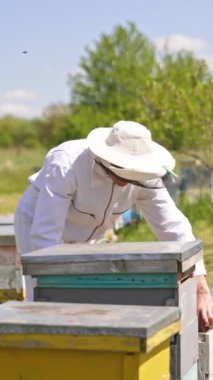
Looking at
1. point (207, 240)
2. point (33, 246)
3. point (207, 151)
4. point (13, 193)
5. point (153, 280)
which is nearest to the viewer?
point (153, 280)

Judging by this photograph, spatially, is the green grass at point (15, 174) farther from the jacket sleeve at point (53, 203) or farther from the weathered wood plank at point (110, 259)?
the weathered wood plank at point (110, 259)

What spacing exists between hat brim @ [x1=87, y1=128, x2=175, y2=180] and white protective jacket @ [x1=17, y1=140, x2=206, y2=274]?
0.09 meters

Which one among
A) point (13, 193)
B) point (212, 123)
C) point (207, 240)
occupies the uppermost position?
point (212, 123)

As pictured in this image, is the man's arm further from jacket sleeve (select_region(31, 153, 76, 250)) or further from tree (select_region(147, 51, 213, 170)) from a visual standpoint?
tree (select_region(147, 51, 213, 170))

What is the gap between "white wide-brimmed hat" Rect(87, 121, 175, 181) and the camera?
3.32m

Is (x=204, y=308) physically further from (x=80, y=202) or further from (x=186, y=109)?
(x=186, y=109)

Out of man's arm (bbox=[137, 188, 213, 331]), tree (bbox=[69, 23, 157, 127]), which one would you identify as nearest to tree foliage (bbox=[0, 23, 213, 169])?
tree (bbox=[69, 23, 157, 127])

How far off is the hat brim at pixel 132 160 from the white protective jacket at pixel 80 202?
3.6 inches

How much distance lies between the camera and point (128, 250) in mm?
2965

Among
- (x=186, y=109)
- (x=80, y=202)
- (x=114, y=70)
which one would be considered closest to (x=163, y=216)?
(x=80, y=202)

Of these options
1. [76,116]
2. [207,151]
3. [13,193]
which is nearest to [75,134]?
[76,116]

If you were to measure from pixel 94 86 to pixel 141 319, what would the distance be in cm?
3844

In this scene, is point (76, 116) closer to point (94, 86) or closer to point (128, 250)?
point (94, 86)

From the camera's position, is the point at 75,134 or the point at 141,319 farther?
the point at 75,134
